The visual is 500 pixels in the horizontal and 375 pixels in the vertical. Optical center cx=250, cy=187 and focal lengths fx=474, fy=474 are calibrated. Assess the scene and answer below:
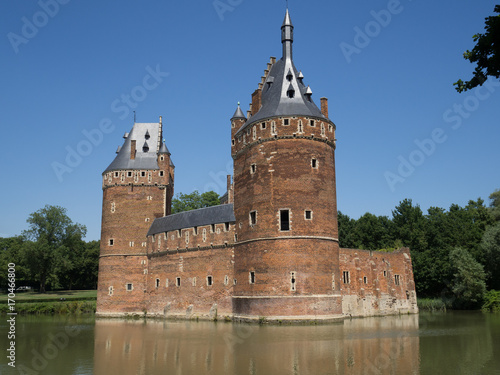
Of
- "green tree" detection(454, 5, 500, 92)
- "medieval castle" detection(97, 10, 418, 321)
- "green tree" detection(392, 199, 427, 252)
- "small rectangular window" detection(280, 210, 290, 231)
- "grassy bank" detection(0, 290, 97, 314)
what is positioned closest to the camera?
"green tree" detection(454, 5, 500, 92)

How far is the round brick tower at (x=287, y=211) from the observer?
105 ft

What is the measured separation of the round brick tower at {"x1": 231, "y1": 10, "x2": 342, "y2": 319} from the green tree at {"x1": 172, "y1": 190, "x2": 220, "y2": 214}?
32.4m

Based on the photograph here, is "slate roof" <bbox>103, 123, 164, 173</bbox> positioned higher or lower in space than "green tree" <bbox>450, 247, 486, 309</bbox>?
higher

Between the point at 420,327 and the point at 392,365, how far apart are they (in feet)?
49.9

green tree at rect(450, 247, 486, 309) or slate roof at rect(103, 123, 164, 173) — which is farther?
slate roof at rect(103, 123, 164, 173)

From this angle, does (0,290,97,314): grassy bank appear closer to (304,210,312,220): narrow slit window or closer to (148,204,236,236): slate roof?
(148,204,236,236): slate roof

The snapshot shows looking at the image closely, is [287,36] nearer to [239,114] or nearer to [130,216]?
[239,114]

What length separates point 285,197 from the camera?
33.2m

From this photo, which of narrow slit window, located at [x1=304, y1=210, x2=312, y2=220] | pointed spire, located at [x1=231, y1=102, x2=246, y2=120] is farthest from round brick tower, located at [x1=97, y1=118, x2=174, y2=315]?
narrow slit window, located at [x1=304, y1=210, x2=312, y2=220]

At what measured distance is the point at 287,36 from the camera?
3919 centimetres

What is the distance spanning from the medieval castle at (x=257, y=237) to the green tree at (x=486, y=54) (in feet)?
72.7

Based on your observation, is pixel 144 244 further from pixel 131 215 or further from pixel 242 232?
pixel 242 232

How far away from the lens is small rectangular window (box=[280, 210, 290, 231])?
33156 millimetres

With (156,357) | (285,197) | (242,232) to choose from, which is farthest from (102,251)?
(156,357)
